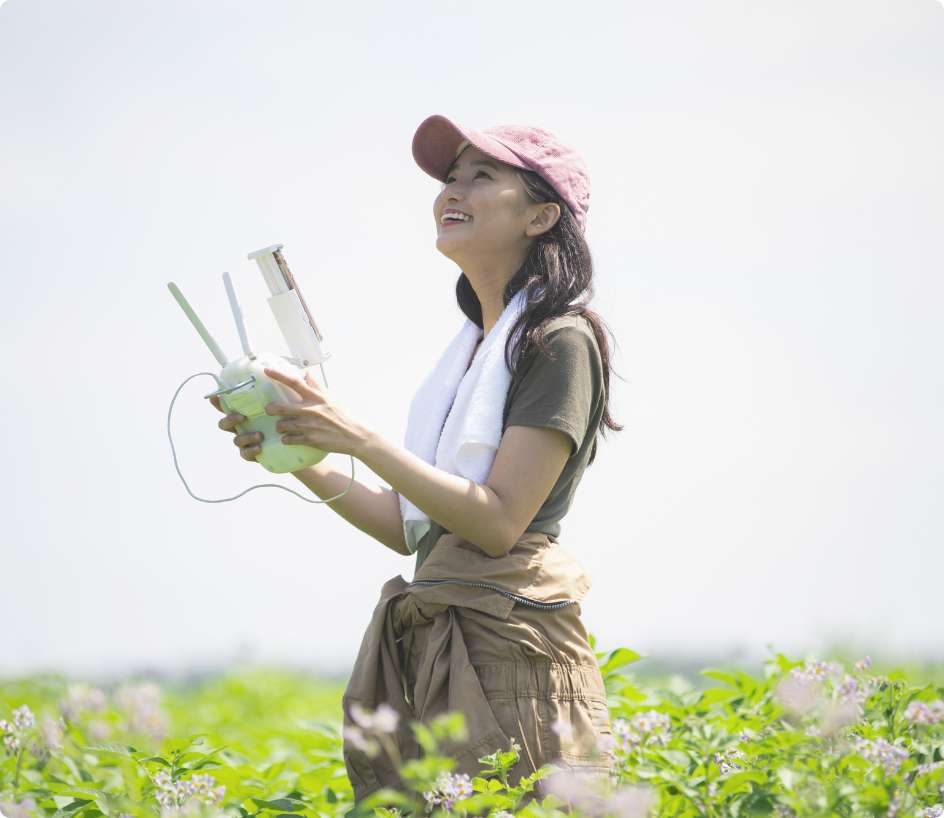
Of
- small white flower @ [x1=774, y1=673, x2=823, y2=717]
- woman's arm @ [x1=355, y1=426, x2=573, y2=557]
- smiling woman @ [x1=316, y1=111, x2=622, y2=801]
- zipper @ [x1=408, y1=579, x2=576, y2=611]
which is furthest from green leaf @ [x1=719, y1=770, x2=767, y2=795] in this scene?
woman's arm @ [x1=355, y1=426, x2=573, y2=557]

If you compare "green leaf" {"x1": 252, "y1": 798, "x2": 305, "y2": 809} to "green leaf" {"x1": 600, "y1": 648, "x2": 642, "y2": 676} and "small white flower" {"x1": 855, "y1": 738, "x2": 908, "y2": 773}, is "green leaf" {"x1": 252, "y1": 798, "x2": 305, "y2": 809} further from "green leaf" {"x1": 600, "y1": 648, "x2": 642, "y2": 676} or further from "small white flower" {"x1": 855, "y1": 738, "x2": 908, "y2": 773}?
"small white flower" {"x1": 855, "y1": 738, "x2": 908, "y2": 773}

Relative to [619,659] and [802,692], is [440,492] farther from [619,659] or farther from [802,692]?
[619,659]

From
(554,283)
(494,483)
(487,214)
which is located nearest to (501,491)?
(494,483)

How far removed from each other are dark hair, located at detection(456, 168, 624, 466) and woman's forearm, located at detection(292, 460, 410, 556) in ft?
1.38

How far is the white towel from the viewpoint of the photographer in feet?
7.88

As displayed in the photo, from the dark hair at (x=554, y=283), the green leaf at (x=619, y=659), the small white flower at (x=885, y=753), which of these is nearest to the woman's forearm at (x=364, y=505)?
the dark hair at (x=554, y=283)

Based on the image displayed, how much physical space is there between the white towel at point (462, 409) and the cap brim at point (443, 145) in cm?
29

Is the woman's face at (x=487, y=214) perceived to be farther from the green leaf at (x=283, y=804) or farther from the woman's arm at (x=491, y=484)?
the green leaf at (x=283, y=804)

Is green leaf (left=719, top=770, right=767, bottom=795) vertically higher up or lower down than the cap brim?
lower down

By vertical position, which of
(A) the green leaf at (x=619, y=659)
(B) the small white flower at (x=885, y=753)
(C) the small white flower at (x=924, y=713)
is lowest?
(A) the green leaf at (x=619, y=659)

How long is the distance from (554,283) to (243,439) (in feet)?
2.36

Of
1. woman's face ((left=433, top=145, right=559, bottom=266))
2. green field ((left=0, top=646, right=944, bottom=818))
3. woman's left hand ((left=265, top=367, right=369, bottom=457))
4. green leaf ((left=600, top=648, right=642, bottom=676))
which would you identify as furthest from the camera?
green leaf ((left=600, top=648, right=642, bottom=676))

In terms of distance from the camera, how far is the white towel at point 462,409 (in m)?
2.40

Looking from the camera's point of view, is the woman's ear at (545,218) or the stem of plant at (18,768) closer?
the stem of plant at (18,768)
